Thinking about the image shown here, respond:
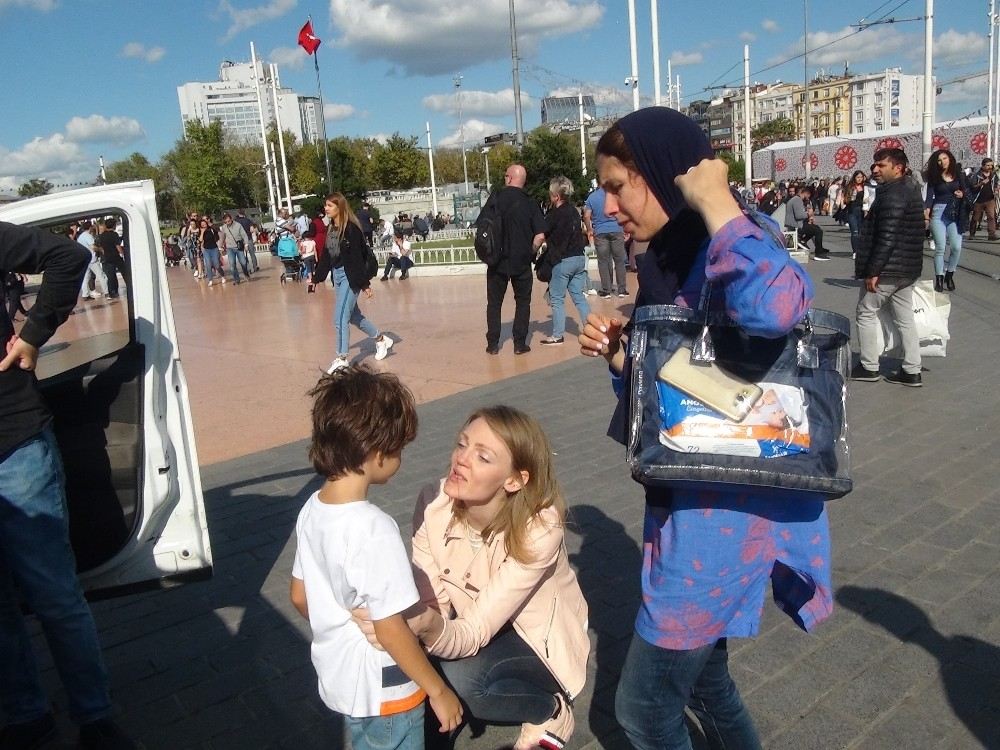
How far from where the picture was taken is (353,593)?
6.31 feet

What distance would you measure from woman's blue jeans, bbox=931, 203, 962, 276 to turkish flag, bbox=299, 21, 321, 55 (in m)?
28.3

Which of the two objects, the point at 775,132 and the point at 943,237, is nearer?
the point at 943,237

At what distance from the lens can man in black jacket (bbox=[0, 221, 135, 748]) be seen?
2.53 meters

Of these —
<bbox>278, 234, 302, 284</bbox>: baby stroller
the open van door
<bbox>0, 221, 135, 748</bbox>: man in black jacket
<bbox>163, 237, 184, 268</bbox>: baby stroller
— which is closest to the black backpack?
the open van door

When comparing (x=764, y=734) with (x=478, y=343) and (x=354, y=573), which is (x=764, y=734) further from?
(x=478, y=343)

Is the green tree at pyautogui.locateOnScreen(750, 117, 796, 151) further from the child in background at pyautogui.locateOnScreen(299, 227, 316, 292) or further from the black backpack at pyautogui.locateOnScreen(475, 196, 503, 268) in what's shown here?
the black backpack at pyautogui.locateOnScreen(475, 196, 503, 268)

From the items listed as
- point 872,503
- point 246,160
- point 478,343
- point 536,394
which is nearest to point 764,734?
point 872,503

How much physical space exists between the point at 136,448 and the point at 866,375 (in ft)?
18.6

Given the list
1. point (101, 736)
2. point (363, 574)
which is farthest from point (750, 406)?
point (101, 736)

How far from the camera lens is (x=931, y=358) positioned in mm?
7469

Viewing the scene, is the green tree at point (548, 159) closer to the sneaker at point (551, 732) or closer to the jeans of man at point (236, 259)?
the jeans of man at point (236, 259)

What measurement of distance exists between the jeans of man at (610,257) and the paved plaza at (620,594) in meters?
5.07

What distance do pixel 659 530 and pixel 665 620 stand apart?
0.19 metres

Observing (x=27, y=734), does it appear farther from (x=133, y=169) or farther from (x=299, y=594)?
(x=133, y=169)
